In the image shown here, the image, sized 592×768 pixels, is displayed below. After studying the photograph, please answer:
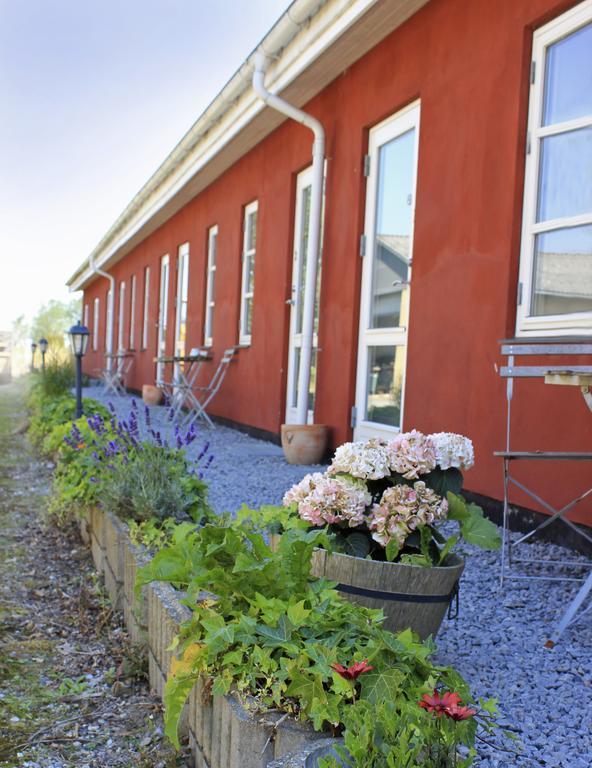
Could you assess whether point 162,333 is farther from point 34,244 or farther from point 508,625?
point 34,244

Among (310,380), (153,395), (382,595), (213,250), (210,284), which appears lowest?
(153,395)

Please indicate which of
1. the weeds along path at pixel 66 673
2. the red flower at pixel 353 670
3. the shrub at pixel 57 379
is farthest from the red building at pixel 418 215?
the shrub at pixel 57 379

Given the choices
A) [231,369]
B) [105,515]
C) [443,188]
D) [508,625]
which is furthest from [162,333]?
[508,625]

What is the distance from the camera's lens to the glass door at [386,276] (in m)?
5.16

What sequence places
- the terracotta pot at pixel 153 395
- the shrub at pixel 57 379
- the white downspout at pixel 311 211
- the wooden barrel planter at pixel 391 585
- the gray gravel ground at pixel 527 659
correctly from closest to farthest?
the gray gravel ground at pixel 527 659 → the wooden barrel planter at pixel 391 585 → the white downspout at pixel 311 211 → the shrub at pixel 57 379 → the terracotta pot at pixel 153 395

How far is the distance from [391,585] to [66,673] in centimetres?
125

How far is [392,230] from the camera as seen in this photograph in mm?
5379

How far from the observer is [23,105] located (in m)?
23.0

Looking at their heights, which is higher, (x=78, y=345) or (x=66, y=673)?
(x=78, y=345)

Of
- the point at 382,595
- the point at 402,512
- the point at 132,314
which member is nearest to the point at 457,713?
the point at 382,595

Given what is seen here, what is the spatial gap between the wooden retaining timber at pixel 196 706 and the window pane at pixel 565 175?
8.24 feet

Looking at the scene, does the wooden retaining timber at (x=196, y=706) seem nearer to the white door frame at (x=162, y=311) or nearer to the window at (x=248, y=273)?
the window at (x=248, y=273)

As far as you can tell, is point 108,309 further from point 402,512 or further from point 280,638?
point 280,638

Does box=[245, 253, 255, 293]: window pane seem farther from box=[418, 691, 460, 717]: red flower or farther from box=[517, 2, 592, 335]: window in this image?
box=[418, 691, 460, 717]: red flower
